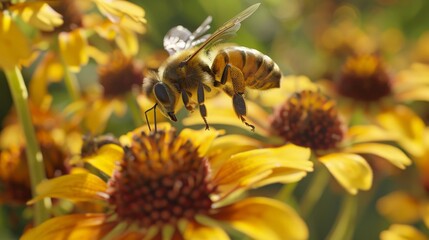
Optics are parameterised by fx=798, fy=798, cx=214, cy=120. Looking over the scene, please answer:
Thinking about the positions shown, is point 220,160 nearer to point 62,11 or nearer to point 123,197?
point 123,197

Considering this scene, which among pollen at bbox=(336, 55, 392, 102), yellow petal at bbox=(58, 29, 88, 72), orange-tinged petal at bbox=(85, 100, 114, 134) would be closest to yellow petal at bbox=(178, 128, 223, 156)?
yellow petal at bbox=(58, 29, 88, 72)

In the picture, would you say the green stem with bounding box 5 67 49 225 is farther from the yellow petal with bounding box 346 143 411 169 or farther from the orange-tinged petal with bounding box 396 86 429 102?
the orange-tinged petal with bounding box 396 86 429 102

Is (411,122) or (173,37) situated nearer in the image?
(173,37)

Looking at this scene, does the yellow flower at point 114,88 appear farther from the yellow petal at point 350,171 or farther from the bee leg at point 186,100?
the yellow petal at point 350,171

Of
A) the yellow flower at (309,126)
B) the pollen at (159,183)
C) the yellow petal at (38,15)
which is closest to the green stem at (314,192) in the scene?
the yellow flower at (309,126)

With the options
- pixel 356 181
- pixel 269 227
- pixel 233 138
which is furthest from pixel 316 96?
pixel 269 227

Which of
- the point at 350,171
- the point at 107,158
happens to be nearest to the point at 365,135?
the point at 350,171
